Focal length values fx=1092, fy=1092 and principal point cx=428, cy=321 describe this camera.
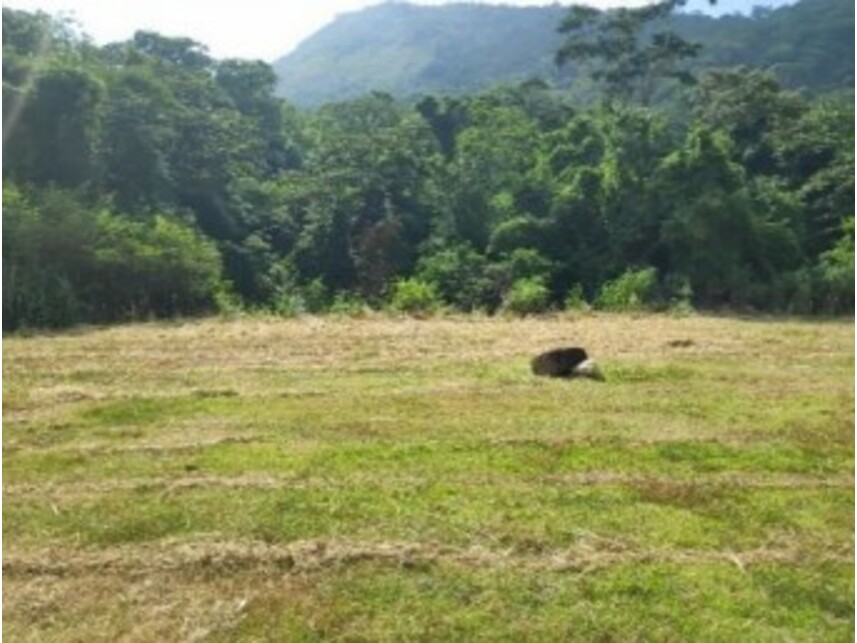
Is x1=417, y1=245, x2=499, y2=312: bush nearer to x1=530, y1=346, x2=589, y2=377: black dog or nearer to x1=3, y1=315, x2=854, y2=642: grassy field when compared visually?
x1=3, y1=315, x2=854, y2=642: grassy field

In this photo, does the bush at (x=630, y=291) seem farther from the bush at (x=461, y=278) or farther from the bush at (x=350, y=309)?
the bush at (x=350, y=309)

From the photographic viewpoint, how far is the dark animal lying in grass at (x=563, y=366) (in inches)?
593

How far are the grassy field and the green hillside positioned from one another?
56.0m

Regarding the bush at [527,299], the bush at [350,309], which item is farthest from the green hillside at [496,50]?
the bush at [350,309]

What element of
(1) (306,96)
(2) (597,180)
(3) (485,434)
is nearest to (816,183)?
(2) (597,180)

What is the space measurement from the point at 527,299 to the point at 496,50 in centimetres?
12478

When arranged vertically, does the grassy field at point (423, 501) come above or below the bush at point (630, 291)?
above

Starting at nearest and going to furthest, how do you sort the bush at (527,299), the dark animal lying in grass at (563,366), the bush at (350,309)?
the dark animal lying in grass at (563,366) → the bush at (350,309) → the bush at (527,299)

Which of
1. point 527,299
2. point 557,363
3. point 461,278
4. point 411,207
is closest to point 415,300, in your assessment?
point 527,299

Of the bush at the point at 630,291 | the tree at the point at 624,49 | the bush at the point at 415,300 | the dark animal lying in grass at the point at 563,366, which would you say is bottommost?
the bush at the point at 630,291

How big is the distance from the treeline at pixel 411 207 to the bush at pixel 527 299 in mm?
95

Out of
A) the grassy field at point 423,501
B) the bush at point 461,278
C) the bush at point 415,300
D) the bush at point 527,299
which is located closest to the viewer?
the grassy field at point 423,501

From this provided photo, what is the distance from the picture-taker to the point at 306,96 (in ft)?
493

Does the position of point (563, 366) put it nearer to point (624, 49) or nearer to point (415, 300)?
point (415, 300)
